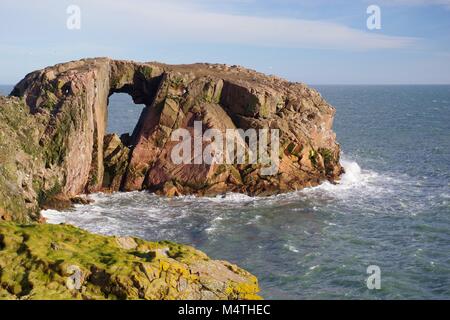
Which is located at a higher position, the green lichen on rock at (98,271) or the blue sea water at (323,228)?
the green lichen on rock at (98,271)

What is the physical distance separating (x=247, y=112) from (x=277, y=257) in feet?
82.2

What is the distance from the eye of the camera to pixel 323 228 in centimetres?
4406

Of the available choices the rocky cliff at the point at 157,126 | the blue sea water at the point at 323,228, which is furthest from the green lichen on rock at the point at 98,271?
the rocky cliff at the point at 157,126

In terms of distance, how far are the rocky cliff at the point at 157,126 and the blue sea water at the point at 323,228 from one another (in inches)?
87.3

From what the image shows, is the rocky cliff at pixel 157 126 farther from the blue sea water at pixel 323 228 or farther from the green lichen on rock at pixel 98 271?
the green lichen on rock at pixel 98 271

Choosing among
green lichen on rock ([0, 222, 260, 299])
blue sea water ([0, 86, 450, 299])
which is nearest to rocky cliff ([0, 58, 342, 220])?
blue sea water ([0, 86, 450, 299])

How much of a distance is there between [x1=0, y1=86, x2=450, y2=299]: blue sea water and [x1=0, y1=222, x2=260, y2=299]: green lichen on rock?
664 cm

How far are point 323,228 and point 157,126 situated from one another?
901 inches

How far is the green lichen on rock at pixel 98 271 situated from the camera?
21562 mm

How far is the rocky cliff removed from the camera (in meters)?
48.8

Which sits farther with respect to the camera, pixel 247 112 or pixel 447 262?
pixel 247 112

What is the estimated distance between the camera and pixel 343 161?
70500mm
